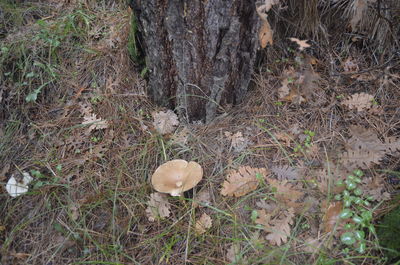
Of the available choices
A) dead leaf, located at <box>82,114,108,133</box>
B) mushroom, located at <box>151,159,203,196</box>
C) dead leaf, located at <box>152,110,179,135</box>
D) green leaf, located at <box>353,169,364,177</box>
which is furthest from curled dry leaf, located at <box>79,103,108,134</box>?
green leaf, located at <box>353,169,364,177</box>

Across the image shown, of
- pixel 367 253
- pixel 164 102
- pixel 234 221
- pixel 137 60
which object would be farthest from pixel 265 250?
pixel 137 60

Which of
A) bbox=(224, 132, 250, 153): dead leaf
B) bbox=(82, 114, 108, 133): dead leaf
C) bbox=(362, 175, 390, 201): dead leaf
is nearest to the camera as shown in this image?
bbox=(362, 175, 390, 201): dead leaf

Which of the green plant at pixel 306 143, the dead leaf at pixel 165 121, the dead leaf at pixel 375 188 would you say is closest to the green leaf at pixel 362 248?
the dead leaf at pixel 375 188

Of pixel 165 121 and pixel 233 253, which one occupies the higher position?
pixel 165 121

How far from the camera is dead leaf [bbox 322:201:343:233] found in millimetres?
1769

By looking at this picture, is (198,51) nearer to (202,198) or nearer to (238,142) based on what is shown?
(238,142)

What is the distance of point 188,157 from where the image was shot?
2.25 meters

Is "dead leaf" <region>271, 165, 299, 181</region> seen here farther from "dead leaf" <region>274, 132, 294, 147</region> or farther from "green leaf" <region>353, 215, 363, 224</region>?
"green leaf" <region>353, 215, 363, 224</region>

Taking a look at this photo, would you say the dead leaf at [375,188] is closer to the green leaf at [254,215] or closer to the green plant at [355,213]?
the green plant at [355,213]

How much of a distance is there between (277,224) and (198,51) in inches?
50.6

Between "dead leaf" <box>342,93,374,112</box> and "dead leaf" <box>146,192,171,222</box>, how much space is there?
5.11 feet

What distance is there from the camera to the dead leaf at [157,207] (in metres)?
1.98

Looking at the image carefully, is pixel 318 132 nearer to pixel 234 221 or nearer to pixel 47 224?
pixel 234 221

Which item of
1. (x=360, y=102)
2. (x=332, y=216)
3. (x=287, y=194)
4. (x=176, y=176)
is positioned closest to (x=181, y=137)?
(x=176, y=176)
